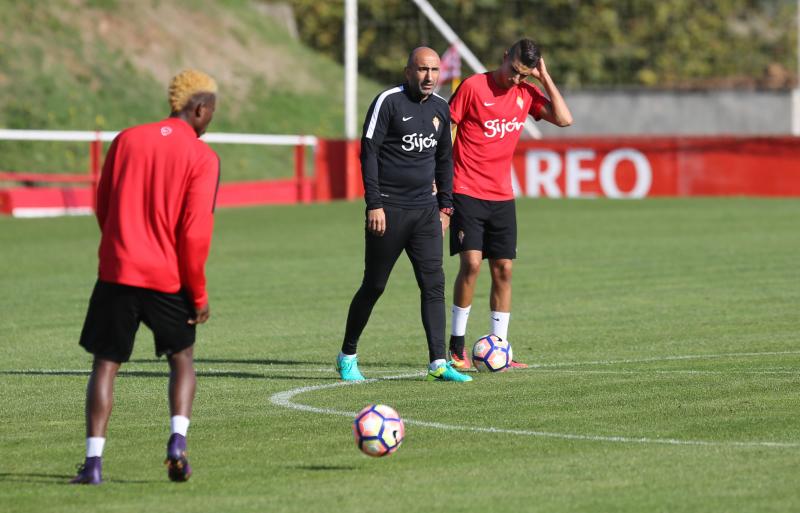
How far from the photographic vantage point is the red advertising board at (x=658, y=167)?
111ft

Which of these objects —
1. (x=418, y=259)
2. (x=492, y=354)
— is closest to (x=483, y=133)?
(x=418, y=259)

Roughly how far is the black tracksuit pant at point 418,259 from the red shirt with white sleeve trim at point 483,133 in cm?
81

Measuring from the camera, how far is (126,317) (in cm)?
775

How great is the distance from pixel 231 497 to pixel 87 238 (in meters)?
18.6

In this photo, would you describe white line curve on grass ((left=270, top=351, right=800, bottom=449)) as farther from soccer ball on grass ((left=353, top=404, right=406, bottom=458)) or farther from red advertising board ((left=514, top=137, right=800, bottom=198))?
red advertising board ((left=514, top=137, right=800, bottom=198))

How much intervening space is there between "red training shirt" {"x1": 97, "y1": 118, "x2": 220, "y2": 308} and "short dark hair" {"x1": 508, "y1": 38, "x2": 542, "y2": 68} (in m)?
4.48

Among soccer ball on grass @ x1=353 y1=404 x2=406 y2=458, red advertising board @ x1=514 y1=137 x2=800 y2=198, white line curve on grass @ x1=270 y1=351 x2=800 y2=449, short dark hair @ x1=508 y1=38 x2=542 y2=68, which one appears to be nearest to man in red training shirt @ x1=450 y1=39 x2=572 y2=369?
short dark hair @ x1=508 y1=38 x2=542 y2=68

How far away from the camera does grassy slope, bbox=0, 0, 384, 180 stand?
38.5 metres

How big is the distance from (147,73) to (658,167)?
47.8ft

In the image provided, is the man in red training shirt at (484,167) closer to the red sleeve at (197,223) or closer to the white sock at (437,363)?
the white sock at (437,363)

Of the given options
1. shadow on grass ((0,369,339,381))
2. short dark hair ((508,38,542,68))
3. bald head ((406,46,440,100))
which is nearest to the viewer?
bald head ((406,46,440,100))

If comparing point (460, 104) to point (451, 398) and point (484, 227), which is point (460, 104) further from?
point (451, 398)

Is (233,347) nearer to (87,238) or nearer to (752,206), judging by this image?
(87,238)

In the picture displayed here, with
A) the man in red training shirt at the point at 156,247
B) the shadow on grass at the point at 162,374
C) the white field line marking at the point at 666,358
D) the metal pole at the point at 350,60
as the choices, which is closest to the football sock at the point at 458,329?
the white field line marking at the point at 666,358
